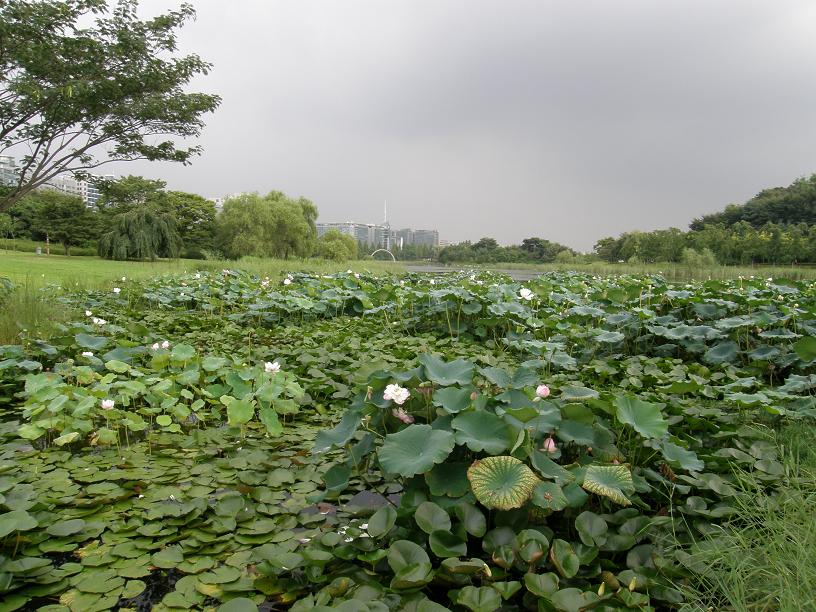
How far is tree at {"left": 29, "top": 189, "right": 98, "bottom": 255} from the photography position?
102 ft

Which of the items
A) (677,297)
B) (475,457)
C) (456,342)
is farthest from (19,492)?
(677,297)

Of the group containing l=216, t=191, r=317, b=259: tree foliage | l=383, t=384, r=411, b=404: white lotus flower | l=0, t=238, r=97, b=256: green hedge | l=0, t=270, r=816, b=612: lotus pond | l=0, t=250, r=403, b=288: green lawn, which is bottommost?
l=0, t=270, r=816, b=612: lotus pond

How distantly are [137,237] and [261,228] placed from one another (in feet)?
21.0

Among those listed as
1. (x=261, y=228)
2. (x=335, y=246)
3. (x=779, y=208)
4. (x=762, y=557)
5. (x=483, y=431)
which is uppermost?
(x=779, y=208)

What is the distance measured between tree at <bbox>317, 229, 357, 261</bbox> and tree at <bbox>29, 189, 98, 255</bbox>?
596 inches

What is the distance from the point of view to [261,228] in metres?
27.3

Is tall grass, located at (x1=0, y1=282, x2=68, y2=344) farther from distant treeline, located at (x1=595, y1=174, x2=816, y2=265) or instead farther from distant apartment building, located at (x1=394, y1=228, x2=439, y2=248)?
distant apartment building, located at (x1=394, y1=228, x2=439, y2=248)

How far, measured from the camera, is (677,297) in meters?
4.79

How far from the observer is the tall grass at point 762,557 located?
114 cm

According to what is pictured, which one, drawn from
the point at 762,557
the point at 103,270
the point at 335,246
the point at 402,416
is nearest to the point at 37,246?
the point at 335,246

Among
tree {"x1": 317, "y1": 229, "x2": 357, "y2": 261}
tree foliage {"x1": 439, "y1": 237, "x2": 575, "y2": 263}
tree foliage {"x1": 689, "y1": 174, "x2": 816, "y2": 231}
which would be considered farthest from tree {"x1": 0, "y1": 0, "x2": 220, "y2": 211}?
tree foliage {"x1": 439, "y1": 237, "x2": 575, "y2": 263}

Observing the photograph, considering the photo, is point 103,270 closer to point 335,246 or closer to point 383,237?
point 335,246

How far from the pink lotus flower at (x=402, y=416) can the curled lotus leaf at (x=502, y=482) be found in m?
0.42

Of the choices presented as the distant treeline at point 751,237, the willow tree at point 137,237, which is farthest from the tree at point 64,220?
the distant treeline at point 751,237
